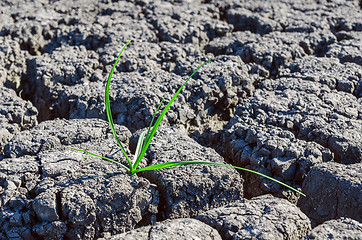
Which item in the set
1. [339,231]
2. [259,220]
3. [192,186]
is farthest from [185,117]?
[339,231]

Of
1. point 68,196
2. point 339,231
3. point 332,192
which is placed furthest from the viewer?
point 332,192

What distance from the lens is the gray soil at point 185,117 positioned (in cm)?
141

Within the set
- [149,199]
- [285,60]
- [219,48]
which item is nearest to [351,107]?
[285,60]

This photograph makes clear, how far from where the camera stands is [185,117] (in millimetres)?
2107

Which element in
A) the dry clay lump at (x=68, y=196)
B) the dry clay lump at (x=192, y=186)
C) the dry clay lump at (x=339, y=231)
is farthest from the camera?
the dry clay lump at (x=192, y=186)

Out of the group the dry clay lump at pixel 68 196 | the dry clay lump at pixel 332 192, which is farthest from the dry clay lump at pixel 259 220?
the dry clay lump at pixel 68 196

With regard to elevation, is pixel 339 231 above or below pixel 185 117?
above

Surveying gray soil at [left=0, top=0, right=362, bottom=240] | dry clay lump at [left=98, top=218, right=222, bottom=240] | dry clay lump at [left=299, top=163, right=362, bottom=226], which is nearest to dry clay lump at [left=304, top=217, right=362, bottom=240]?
gray soil at [left=0, top=0, right=362, bottom=240]

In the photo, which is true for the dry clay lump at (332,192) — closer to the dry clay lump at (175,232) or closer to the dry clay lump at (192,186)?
the dry clay lump at (192,186)

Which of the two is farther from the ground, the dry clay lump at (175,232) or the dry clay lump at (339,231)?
the dry clay lump at (339,231)

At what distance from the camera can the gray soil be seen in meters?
1.41

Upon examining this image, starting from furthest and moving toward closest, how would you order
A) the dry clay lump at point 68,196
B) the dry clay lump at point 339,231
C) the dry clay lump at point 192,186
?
the dry clay lump at point 192,186
the dry clay lump at point 68,196
the dry clay lump at point 339,231

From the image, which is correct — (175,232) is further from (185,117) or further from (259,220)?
(185,117)

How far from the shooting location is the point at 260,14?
299 centimetres
